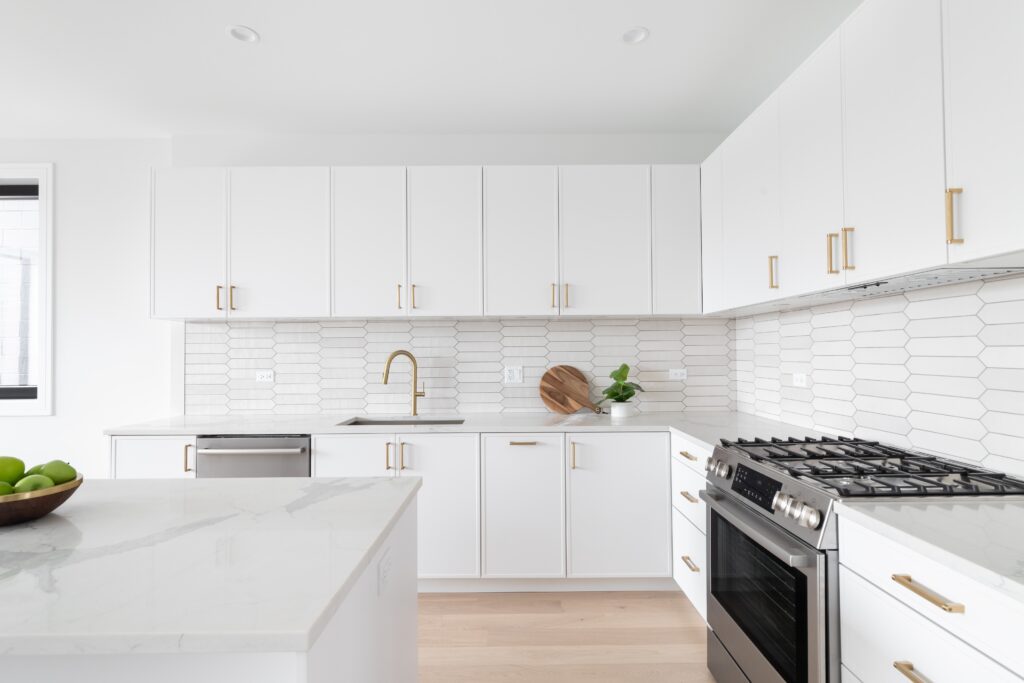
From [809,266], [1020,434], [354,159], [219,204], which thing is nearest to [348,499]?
[809,266]

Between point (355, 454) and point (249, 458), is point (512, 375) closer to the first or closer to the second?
point (355, 454)

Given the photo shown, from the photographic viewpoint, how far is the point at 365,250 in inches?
115

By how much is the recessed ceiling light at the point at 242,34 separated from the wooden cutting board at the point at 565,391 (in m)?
2.23

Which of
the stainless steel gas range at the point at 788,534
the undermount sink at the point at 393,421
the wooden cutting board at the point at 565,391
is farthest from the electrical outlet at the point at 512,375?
the stainless steel gas range at the point at 788,534

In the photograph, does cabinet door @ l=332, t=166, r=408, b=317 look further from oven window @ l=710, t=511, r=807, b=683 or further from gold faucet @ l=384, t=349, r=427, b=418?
oven window @ l=710, t=511, r=807, b=683

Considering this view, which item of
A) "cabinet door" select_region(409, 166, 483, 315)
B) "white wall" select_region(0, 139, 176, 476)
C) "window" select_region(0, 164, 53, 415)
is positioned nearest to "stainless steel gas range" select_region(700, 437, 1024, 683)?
"cabinet door" select_region(409, 166, 483, 315)

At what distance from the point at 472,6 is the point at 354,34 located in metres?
0.54

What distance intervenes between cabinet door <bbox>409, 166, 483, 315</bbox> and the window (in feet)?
7.69

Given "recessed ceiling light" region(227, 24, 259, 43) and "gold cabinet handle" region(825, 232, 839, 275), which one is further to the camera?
"recessed ceiling light" region(227, 24, 259, 43)

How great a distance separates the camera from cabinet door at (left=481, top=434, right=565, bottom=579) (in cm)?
267

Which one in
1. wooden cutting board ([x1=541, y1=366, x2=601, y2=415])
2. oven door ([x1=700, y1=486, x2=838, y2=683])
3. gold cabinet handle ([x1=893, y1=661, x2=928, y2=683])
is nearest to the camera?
gold cabinet handle ([x1=893, y1=661, x2=928, y2=683])

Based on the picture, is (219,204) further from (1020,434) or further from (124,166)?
(1020,434)

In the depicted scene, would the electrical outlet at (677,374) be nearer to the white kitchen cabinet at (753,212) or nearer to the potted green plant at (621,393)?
the potted green plant at (621,393)

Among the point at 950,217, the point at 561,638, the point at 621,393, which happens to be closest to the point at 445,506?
the point at 561,638
